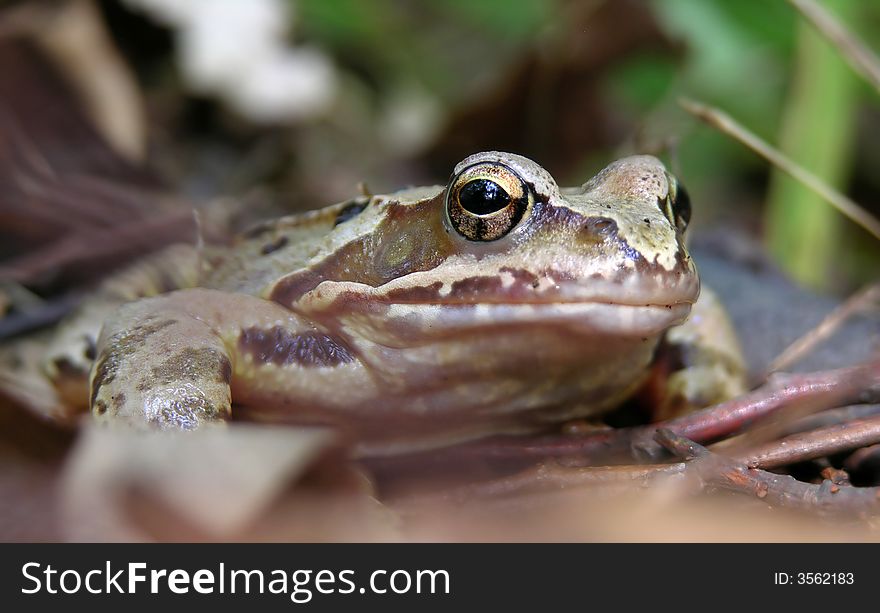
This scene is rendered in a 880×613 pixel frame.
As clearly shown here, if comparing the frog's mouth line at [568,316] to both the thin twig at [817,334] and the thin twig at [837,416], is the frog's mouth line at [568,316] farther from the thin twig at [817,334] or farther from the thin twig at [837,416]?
the thin twig at [817,334]

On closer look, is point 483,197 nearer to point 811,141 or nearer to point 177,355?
point 177,355

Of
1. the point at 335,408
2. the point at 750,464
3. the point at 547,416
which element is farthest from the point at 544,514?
the point at 335,408

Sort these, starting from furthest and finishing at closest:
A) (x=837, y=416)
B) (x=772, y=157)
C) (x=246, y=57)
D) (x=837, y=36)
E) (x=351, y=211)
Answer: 1. (x=246, y=57)
2. (x=837, y=36)
3. (x=772, y=157)
4. (x=351, y=211)
5. (x=837, y=416)

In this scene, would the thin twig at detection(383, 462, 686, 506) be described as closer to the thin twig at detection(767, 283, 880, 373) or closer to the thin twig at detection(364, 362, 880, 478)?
the thin twig at detection(364, 362, 880, 478)

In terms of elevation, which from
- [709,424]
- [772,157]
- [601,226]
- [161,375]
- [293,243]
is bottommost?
[709,424]

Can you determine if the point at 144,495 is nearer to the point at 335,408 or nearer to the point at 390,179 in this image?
the point at 335,408

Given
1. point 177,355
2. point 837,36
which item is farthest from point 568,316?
point 837,36
